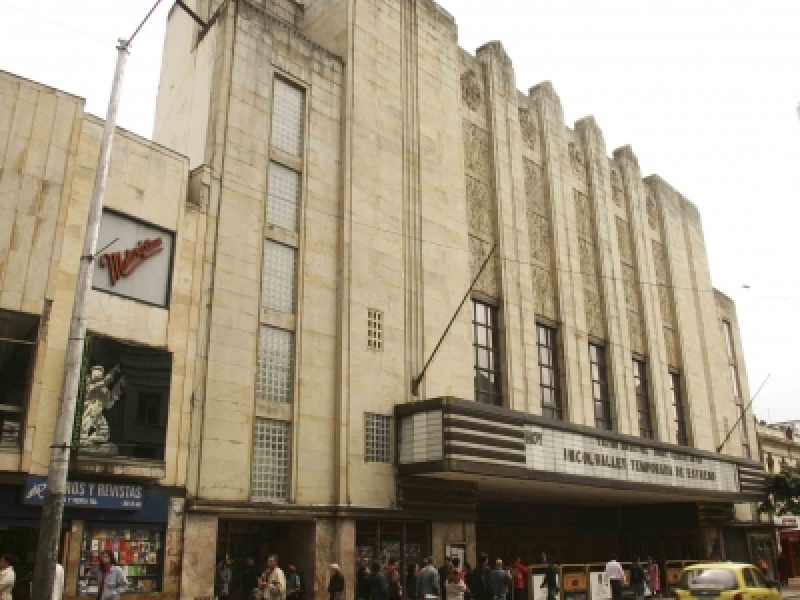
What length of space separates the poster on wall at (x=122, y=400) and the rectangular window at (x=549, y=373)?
53.8ft

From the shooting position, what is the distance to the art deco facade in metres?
18.4

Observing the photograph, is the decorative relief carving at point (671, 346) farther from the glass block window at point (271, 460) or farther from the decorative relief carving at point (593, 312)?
the glass block window at point (271, 460)

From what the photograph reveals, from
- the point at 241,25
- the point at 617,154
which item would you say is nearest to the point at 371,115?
the point at 241,25

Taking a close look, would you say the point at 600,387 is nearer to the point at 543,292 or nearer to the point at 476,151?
the point at 543,292

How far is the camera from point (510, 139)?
31.7 m

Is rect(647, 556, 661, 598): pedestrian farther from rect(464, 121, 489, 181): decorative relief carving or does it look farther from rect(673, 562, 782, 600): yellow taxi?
rect(464, 121, 489, 181): decorative relief carving

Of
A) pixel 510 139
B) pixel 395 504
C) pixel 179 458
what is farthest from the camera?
pixel 510 139

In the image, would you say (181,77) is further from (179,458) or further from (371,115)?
(179,458)

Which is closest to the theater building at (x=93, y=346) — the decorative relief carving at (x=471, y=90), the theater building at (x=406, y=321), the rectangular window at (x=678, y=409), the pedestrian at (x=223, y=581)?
the theater building at (x=406, y=321)

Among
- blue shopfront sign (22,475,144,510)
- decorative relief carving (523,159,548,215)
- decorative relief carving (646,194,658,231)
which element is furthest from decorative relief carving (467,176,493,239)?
blue shopfront sign (22,475,144,510)

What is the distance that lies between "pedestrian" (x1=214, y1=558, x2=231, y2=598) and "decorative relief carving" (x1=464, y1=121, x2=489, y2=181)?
17.7 m

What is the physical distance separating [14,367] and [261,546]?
8566mm

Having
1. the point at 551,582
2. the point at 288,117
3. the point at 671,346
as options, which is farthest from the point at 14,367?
the point at 671,346

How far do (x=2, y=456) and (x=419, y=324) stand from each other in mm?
13309
